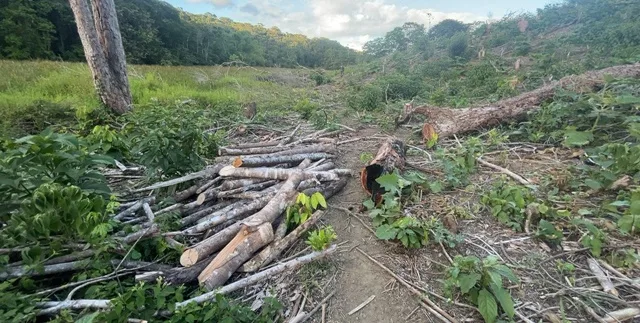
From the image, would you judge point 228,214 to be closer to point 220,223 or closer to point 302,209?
point 220,223

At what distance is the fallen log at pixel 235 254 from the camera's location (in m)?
2.10

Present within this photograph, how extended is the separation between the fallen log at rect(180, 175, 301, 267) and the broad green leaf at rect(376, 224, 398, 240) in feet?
2.94

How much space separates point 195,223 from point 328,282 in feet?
4.65

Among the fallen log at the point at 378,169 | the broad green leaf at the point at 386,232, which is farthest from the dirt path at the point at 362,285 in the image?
the fallen log at the point at 378,169

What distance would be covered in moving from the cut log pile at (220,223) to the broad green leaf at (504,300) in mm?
1197

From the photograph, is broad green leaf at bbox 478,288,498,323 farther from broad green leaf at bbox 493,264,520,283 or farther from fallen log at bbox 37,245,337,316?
fallen log at bbox 37,245,337,316

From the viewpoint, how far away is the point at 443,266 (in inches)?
86.8

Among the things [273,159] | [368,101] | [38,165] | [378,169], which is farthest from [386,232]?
[368,101]

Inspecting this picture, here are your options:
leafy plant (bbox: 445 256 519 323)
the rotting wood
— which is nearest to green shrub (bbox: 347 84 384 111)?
the rotting wood

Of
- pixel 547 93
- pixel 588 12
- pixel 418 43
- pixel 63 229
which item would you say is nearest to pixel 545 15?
pixel 588 12

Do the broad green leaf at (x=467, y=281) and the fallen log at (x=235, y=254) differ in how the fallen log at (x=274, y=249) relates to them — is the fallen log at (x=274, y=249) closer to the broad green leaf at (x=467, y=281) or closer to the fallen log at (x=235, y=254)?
the fallen log at (x=235, y=254)

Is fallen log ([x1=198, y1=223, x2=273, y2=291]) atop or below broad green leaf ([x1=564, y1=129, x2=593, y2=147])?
below

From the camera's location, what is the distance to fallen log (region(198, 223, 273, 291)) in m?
2.10

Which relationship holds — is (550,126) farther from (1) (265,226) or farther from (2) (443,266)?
(1) (265,226)
